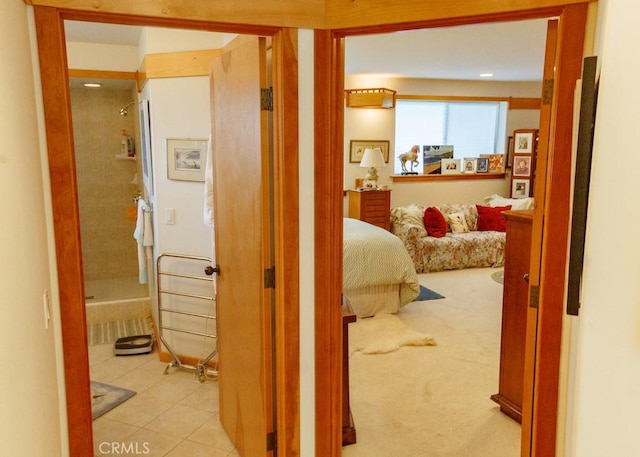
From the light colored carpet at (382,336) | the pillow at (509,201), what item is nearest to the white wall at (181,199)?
the light colored carpet at (382,336)

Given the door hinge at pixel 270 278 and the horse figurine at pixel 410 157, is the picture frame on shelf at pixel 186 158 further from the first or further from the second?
the horse figurine at pixel 410 157

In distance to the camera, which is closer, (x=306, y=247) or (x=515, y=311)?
(x=306, y=247)

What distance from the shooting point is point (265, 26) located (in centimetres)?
187

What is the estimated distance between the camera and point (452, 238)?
6.32 metres

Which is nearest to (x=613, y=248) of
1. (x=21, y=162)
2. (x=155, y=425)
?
(x=21, y=162)

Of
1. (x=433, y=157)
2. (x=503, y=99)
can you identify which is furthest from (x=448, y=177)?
(x=503, y=99)

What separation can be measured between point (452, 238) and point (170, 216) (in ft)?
12.9

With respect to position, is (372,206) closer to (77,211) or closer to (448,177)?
(448,177)

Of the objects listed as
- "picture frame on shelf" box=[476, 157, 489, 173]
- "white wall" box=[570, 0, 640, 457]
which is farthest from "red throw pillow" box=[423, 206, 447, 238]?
"white wall" box=[570, 0, 640, 457]

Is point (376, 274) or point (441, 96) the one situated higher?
point (441, 96)

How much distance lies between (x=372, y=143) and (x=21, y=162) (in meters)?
6.14

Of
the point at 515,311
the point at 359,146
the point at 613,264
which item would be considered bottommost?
the point at 515,311

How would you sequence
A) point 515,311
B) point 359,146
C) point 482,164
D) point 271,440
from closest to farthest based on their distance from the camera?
point 271,440 < point 515,311 < point 359,146 < point 482,164

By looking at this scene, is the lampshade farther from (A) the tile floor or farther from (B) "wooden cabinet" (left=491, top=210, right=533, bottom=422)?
(A) the tile floor
